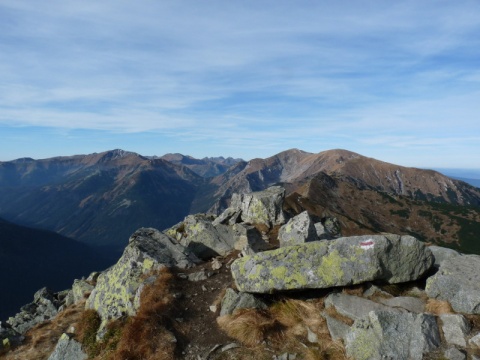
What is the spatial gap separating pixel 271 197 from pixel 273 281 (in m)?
18.8

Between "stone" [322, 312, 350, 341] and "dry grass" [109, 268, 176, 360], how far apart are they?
7.02m

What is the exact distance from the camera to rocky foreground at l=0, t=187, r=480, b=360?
12.7 meters

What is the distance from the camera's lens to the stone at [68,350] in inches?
691

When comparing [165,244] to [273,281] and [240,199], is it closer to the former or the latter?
[273,281]

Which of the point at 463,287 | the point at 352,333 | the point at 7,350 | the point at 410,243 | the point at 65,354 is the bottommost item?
the point at 7,350

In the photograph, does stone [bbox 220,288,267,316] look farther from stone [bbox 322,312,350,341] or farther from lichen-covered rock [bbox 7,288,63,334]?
lichen-covered rock [bbox 7,288,63,334]

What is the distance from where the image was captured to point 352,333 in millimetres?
13016

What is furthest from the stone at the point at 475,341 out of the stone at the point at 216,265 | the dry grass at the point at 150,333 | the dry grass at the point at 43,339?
Answer: the dry grass at the point at 43,339

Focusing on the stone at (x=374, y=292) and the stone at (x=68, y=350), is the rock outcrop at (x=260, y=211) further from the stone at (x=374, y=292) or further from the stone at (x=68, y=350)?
the stone at (x=374, y=292)

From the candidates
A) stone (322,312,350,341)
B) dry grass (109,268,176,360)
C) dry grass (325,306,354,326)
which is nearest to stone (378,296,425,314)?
dry grass (325,306,354,326)

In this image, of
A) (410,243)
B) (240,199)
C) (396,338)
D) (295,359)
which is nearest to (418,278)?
(410,243)

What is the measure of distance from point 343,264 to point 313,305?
2.47 m

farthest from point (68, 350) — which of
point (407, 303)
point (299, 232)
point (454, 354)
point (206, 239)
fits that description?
point (454, 354)

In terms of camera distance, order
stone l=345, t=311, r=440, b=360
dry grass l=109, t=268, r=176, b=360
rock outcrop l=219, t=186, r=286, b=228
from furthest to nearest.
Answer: rock outcrop l=219, t=186, r=286, b=228
dry grass l=109, t=268, r=176, b=360
stone l=345, t=311, r=440, b=360
